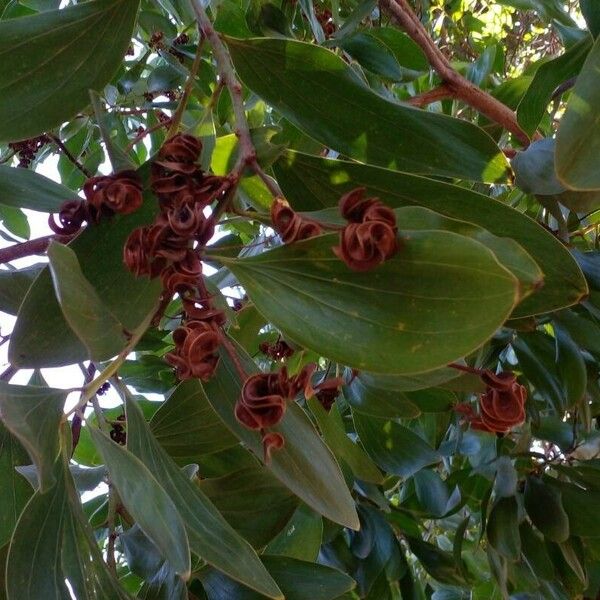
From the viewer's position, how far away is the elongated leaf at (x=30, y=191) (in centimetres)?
77

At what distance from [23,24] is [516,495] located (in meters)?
0.82

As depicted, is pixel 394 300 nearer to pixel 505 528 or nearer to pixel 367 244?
pixel 367 244

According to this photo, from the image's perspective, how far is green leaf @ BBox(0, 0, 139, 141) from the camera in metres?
0.68

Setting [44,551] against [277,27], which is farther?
[277,27]

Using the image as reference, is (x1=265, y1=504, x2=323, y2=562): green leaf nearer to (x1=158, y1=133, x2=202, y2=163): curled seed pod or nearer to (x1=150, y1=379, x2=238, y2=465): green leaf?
(x1=150, y1=379, x2=238, y2=465): green leaf

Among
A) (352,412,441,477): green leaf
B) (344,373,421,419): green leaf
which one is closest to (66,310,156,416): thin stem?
(344,373,421,419): green leaf

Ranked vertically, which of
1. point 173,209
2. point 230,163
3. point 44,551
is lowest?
point 44,551

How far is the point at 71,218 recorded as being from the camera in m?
0.62

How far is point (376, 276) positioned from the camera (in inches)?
18.9

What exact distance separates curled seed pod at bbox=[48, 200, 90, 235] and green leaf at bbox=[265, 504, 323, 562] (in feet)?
1.56

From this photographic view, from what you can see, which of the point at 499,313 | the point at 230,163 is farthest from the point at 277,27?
the point at 499,313

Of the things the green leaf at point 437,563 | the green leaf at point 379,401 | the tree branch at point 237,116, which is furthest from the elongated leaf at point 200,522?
the green leaf at point 437,563

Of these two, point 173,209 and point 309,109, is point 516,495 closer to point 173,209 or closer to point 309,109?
point 309,109

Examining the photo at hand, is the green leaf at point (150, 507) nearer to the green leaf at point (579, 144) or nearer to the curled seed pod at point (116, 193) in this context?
the curled seed pod at point (116, 193)
